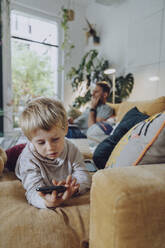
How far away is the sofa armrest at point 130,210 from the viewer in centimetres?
41

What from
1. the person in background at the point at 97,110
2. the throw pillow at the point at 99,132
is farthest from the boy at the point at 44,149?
the person in background at the point at 97,110

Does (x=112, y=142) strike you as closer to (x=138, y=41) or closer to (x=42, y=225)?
(x=42, y=225)

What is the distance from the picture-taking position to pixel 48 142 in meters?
0.73

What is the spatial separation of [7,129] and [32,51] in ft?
5.67

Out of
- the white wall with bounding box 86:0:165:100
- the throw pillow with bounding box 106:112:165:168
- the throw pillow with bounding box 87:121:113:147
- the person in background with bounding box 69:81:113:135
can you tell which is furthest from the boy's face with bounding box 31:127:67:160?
the white wall with bounding box 86:0:165:100

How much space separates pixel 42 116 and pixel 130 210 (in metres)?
0.48

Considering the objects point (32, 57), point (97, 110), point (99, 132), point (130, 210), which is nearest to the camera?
point (130, 210)

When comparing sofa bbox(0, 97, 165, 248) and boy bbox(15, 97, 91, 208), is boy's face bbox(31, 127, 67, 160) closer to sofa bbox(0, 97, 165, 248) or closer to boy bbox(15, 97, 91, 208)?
boy bbox(15, 97, 91, 208)

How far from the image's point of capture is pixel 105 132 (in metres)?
1.64

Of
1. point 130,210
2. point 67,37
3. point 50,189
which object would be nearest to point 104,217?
point 130,210

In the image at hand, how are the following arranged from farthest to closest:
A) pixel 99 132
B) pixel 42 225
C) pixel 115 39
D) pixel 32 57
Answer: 1. pixel 32 57
2. pixel 115 39
3. pixel 99 132
4. pixel 42 225

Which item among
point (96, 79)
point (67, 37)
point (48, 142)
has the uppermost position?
point (67, 37)

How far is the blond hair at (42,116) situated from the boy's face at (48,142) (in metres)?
0.02

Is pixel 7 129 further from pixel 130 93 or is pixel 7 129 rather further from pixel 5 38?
pixel 130 93
